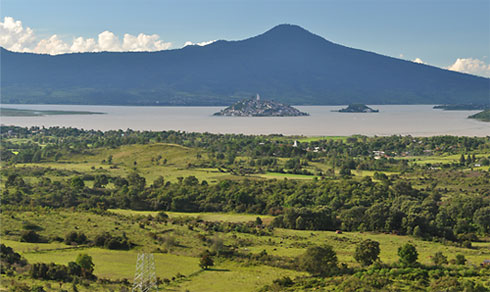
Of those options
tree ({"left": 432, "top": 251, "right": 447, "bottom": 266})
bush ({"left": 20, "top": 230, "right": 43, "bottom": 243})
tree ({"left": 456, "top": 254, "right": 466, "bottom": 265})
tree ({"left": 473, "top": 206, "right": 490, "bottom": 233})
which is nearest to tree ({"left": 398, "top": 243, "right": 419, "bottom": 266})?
tree ({"left": 432, "top": 251, "right": 447, "bottom": 266})

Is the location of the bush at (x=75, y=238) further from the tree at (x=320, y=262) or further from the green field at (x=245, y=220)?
the tree at (x=320, y=262)

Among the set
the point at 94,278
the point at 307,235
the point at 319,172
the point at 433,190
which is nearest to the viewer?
the point at 94,278

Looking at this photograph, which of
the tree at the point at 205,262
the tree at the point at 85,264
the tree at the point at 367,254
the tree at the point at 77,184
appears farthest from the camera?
the tree at the point at 77,184

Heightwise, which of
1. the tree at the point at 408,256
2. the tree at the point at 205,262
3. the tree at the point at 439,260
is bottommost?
the tree at the point at 205,262

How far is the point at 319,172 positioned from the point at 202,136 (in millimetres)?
39392

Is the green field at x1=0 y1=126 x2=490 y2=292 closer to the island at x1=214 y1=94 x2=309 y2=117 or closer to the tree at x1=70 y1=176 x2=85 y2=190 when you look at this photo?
the tree at x1=70 y1=176 x2=85 y2=190

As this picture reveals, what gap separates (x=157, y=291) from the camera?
64.1ft

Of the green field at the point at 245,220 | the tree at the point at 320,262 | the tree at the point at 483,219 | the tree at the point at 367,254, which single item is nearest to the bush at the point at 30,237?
the green field at the point at 245,220

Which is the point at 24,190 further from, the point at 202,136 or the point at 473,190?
the point at 202,136

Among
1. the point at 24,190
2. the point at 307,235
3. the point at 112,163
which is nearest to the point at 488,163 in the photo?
the point at 307,235

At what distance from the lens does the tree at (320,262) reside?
77.6ft

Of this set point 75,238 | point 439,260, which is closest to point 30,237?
point 75,238

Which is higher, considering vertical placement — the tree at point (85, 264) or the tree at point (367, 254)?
the tree at point (367, 254)

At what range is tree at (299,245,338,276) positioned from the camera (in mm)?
23641
